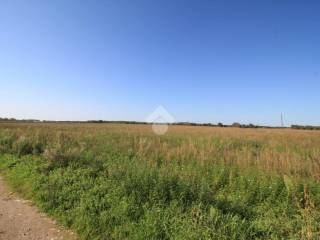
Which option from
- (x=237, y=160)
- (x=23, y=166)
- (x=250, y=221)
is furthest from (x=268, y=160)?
(x=23, y=166)

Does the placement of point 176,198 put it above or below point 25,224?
above

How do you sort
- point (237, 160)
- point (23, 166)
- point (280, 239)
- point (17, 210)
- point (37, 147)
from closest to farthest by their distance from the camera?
point (280, 239), point (17, 210), point (23, 166), point (237, 160), point (37, 147)

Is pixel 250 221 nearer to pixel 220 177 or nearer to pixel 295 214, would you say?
pixel 295 214

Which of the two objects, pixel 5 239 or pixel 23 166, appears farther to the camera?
pixel 23 166

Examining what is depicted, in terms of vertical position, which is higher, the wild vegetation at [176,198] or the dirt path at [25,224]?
the wild vegetation at [176,198]

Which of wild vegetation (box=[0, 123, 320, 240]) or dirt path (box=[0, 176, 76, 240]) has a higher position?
wild vegetation (box=[0, 123, 320, 240])

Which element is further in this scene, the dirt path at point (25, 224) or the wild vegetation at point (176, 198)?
the dirt path at point (25, 224)

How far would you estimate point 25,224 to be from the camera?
489cm

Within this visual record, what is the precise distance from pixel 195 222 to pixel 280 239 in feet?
4.40

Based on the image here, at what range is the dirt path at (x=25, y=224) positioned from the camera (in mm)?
4438

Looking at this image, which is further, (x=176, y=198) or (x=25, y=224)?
(x=176, y=198)

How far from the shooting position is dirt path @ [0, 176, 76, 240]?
4.44 m

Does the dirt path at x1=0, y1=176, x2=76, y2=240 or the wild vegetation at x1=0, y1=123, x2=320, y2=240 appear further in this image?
the dirt path at x1=0, y1=176, x2=76, y2=240

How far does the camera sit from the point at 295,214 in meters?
5.30
